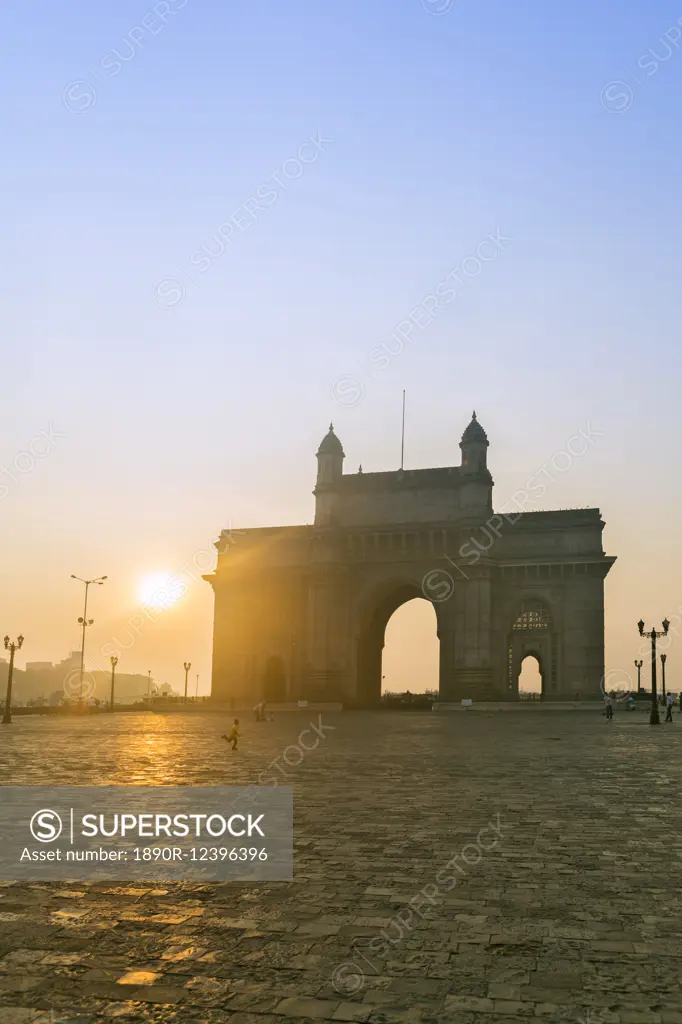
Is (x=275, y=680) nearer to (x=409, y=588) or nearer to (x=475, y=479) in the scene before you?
(x=409, y=588)

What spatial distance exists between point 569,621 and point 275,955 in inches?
1958

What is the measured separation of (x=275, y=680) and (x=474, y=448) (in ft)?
61.2

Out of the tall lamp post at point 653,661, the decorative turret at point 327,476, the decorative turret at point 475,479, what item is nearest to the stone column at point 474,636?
the decorative turret at point 475,479

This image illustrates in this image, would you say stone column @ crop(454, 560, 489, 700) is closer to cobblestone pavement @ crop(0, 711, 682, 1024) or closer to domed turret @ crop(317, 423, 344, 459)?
domed turret @ crop(317, 423, 344, 459)

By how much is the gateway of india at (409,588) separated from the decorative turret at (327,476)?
0.09m

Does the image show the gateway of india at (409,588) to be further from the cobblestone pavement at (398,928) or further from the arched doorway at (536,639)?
the cobblestone pavement at (398,928)

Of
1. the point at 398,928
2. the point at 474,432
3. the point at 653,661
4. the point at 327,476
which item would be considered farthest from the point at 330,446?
the point at 398,928

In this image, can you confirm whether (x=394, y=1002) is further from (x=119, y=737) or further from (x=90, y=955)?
(x=119, y=737)

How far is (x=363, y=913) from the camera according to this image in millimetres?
6160

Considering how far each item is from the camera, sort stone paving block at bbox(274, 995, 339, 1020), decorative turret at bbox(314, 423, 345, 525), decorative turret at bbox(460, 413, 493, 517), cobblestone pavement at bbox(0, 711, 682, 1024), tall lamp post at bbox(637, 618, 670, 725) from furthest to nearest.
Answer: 1. decorative turret at bbox(314, 423, 345, 525)
2. decorative turret at bbox(460, 413, 493, 517)
3. tall lamp post at bbox(637, 618, 670, 725)
4. cobblestone pavement at bbox(0, 711, 682, 1024)
5. stone paving block at bbox(274, 995, 339, 1020)

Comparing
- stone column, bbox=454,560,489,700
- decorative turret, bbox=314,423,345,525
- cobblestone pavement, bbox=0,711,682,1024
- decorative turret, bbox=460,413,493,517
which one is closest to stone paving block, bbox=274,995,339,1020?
cobblestone pavement, bbox=0,711,682,1024

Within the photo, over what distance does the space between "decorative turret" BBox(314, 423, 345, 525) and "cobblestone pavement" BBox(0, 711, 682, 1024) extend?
45.8 meters

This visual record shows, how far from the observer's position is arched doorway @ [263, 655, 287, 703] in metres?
58.3

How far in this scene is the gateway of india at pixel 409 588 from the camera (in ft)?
174
